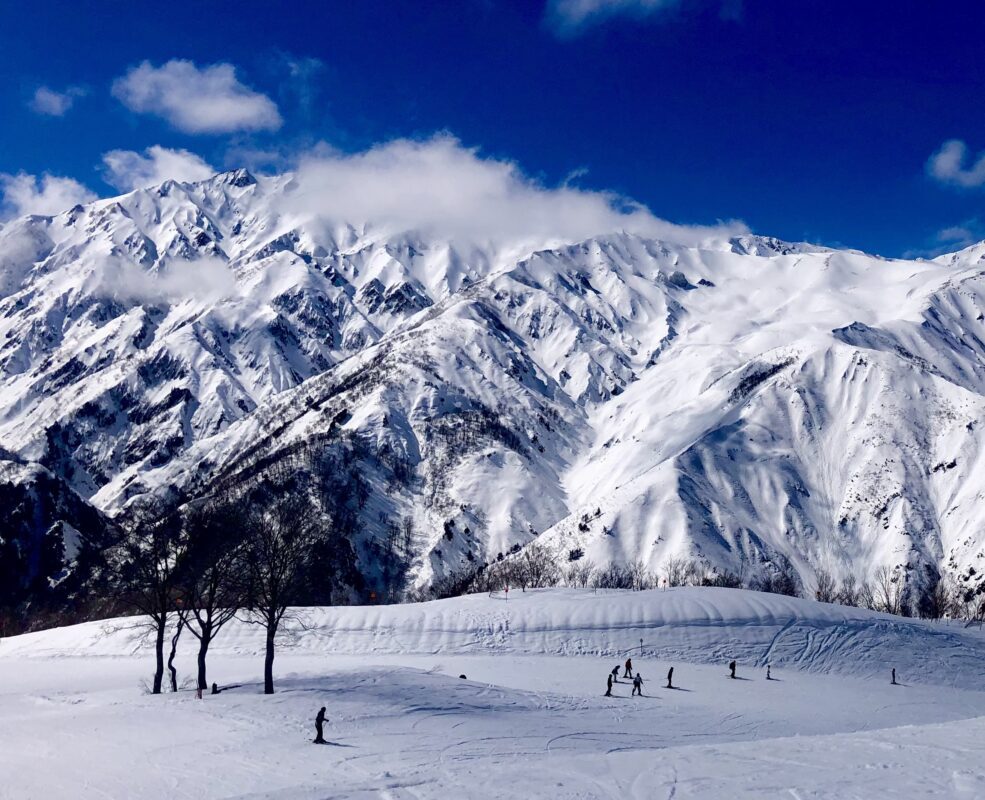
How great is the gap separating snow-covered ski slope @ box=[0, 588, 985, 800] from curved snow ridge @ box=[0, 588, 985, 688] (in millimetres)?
243

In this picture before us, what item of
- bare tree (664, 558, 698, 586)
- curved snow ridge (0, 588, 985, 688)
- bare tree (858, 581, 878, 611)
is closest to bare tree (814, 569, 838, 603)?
bare tree (858, 581, 878, 611)

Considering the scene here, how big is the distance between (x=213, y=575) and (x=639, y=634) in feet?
128

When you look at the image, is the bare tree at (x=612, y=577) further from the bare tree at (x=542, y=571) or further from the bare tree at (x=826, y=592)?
the bare tree at (x=826, y=592)

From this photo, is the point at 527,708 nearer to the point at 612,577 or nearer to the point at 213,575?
the point at 213,575

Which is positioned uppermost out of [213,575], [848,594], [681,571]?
[213,575]

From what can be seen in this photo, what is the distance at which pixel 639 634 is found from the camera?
71000 millimetres

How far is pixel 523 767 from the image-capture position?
28.3 m

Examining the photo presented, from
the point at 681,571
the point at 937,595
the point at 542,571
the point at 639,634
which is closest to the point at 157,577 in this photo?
the point at 639,634

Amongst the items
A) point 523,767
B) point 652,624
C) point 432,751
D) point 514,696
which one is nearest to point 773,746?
point 523,767

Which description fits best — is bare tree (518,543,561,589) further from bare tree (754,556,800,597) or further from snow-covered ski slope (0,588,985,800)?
snow-covered ski slope (0,588,985,800)

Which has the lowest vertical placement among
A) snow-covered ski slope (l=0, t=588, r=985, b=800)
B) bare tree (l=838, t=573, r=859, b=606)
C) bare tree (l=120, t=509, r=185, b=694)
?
snow-covered ski slope (l=0, t=588, r=985, b=800)

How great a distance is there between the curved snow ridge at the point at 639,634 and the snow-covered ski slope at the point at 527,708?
0.24 m

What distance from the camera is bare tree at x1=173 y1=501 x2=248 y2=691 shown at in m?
45.8

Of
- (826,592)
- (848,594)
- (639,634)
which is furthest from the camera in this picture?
(826,592)
